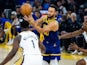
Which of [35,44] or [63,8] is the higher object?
[63,8]

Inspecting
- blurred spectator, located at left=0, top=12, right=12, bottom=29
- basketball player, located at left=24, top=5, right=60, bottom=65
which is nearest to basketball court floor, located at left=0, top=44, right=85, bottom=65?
blurred spectator, located at left=0, top=12, right=12, bottom=29

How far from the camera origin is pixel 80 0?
1927cm

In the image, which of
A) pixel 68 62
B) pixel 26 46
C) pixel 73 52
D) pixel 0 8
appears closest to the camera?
pixel 26 46

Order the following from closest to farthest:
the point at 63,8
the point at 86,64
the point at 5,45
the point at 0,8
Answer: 1. the point at 86,64
2. the point at 5,45
3. the point at 63,8
4. the point at 0,8

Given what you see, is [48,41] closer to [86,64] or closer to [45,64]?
[45,64]

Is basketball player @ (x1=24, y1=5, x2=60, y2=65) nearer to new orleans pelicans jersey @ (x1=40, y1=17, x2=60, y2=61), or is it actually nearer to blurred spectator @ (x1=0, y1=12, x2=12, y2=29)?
new orleans pelicans jersey @ (x1=40, y1=17, x2=60, y2=61)

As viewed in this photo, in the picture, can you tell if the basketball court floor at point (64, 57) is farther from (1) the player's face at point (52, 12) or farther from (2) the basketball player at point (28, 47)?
(2) the basketball player at point (28, 47)

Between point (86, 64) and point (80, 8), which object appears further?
point (80, 8)

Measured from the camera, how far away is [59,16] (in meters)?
17.3

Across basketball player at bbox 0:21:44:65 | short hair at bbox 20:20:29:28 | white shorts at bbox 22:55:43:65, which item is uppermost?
short hair at bbox 20:20:29:28

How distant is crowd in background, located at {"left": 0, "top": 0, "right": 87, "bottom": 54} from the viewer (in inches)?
607

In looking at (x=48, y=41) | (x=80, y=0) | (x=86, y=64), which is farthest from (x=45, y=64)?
(x=80, y=0)

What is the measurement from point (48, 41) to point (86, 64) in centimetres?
139

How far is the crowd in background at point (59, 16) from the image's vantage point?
15.4m
